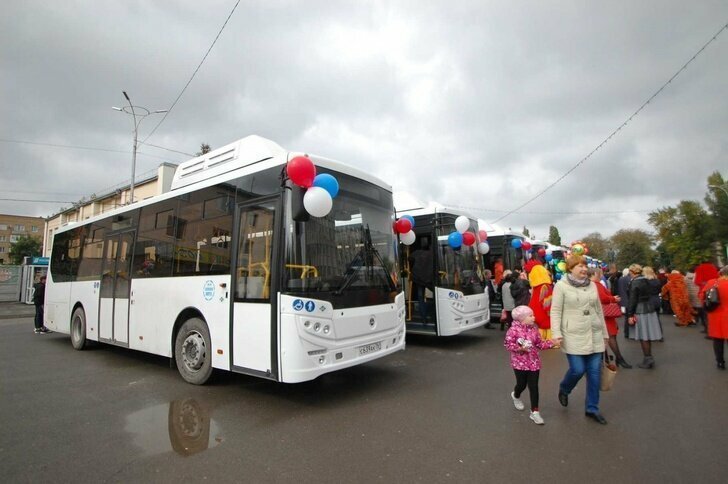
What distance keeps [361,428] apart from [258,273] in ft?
7.42

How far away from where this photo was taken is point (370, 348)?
550 centimetres

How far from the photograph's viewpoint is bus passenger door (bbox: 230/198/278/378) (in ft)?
16.1

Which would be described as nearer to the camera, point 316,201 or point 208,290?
point 316,201

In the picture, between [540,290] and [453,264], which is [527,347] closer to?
[540,290]

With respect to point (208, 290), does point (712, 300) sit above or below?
below

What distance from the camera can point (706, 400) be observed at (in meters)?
5.20

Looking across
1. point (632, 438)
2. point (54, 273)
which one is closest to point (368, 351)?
point (632, 438)

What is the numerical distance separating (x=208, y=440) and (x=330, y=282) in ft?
7.15

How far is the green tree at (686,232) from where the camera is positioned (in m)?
40.8

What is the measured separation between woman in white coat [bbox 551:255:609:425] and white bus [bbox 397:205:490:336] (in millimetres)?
4453

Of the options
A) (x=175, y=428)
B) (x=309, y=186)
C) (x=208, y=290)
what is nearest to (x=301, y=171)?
(x=309, y=186)

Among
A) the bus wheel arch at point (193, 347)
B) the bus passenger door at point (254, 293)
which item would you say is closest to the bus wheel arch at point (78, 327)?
the bus wheel arch at point (193, 347)

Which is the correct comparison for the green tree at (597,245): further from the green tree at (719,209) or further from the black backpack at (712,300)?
the black backpack at (712,300)

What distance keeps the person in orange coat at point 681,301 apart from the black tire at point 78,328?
17.5 m
